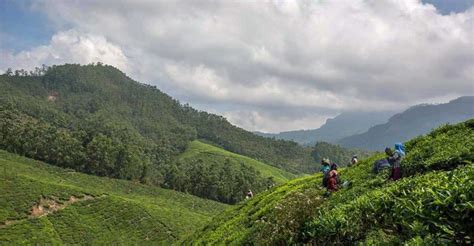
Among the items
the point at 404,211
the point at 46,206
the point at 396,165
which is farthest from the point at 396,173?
the point at 46,206

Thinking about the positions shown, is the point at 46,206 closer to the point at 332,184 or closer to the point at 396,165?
the point at 332,184

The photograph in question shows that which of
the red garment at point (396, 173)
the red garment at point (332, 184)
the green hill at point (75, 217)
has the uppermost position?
the red garment at point (396, 173)

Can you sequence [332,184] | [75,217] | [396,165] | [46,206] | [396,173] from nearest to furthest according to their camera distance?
[396,173]
[396,165]
[332,184]
[75,217]
[46,206]

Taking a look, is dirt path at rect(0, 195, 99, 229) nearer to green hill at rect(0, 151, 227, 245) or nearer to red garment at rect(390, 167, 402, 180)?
green hill at rect(0, 151, 227, 245)

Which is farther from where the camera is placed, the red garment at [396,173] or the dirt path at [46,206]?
the dirt path at [46,206]

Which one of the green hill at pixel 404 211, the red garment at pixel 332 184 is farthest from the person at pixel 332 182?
the green hill at pixel 404 211

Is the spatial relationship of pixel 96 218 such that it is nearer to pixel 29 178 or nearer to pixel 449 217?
pixel 29 178

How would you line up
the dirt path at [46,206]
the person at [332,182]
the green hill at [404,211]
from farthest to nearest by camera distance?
the dirt path at [46,206] < the person at [332,182] < the green hill at [404,211]

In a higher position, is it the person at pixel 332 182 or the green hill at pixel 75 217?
the person at pixel 332 182

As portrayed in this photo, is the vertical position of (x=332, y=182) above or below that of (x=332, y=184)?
above

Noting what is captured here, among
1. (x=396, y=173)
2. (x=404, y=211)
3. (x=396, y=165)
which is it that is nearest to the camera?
(x=404, y=211)

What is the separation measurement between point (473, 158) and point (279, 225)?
957cm

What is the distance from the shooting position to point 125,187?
12575 cm

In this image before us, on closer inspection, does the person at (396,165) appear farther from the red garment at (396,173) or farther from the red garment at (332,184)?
the red garment at (332,184)
